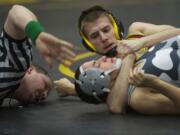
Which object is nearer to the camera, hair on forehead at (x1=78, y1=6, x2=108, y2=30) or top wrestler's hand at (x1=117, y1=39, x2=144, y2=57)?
top wrestler's hand at (x1=117, y1=39, x2=144, y2=57)

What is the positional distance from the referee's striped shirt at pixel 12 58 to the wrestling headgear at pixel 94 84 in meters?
0.32

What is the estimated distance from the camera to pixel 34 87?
3.48m

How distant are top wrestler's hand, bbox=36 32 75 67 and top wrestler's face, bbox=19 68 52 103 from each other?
3.25ft

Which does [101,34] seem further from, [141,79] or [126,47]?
[141,79]

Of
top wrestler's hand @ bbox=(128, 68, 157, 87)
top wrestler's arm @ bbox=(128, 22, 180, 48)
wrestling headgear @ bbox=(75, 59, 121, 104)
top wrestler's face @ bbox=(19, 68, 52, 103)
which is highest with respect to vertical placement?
top wrestler's arm @ bbox=(128, 22, 180, 48)

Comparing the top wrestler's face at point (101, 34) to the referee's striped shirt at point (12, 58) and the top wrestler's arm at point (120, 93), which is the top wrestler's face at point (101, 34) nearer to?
the top wrestler's arm at point (120, 93)

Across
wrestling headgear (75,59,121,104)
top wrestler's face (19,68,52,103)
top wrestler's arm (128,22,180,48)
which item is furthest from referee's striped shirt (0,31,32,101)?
top wrestler's arm (128,22,180,48)

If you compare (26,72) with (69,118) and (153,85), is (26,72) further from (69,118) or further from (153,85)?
(153,85)

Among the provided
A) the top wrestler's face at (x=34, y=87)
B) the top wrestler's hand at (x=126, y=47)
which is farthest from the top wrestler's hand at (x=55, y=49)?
the top wrestler's face at (x=34, y=87)

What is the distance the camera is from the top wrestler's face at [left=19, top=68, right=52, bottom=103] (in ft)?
11.4

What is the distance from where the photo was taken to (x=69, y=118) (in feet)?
10.4

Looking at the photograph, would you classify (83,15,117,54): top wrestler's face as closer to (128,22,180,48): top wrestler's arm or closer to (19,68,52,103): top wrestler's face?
(128,22,180,48): top wrestler's arm

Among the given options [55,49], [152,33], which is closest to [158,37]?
[152,33]

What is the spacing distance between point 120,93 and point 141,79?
0.93 ft
